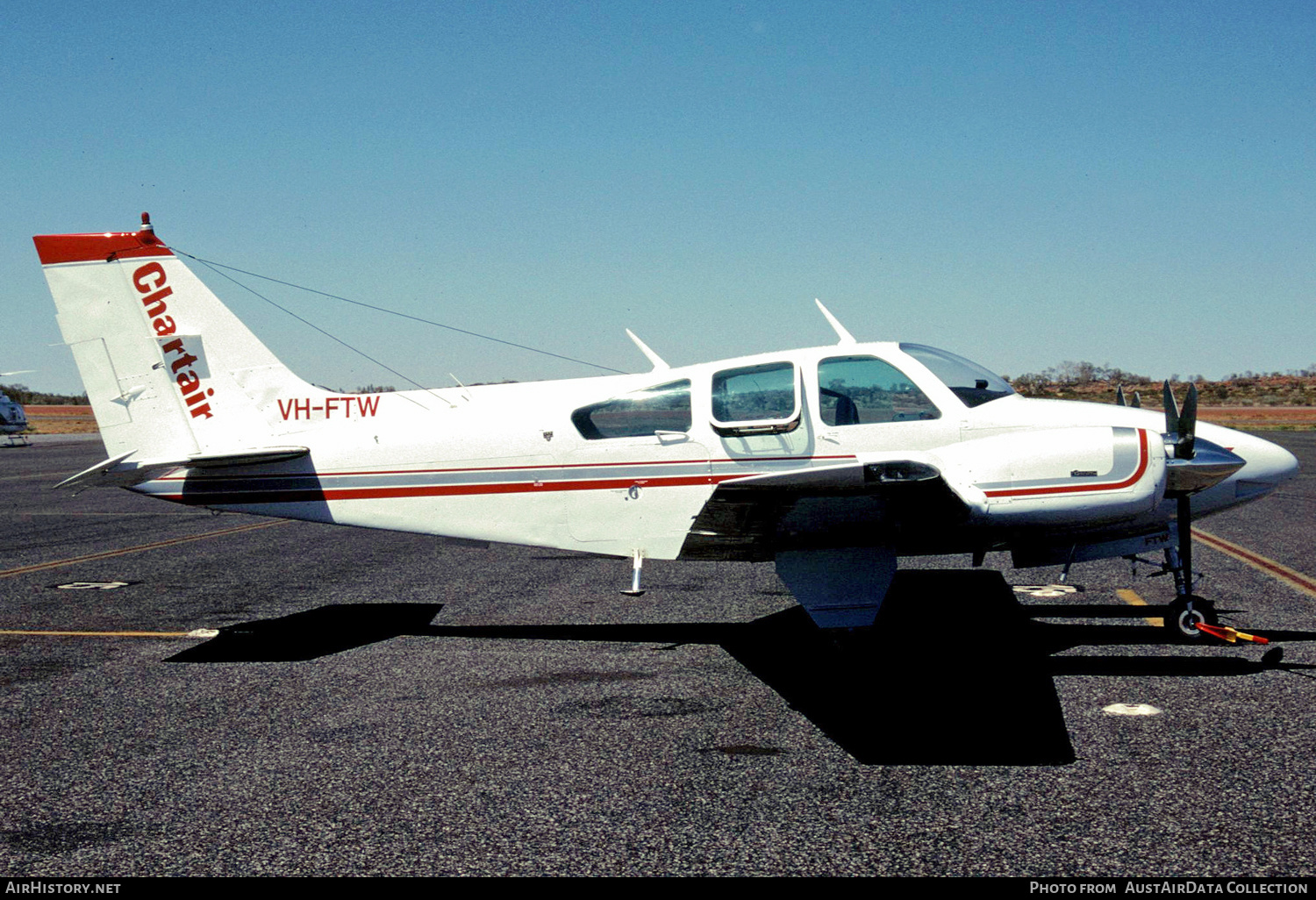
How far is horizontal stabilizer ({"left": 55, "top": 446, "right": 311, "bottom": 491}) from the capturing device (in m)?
8.48

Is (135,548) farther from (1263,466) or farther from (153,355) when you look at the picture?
(1263,466)

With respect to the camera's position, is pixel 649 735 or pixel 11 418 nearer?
pixel 649 735

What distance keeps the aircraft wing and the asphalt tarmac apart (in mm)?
910

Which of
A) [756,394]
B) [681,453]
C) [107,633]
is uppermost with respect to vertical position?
[756,394]

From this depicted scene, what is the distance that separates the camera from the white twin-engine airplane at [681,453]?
271 inches

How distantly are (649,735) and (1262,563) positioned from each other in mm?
9151

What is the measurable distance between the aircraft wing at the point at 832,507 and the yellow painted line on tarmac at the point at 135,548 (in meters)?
8.69

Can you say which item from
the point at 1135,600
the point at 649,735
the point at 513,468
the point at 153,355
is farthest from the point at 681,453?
the point at 153,355

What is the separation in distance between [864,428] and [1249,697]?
312 centimetres

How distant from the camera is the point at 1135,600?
9.48 metres

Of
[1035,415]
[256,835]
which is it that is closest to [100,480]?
[256,835]

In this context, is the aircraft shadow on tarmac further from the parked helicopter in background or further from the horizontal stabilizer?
the parked helicopter in background

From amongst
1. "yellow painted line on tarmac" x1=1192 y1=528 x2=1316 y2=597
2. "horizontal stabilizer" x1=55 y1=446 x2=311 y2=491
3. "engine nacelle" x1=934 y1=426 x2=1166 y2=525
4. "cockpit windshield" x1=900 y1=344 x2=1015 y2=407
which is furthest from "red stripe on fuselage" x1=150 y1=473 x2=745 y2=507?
"yellow painted line on tarmac" x1=1192 y1=528 x2=1316 y2=597

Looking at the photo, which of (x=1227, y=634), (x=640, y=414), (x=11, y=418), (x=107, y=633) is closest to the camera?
(x=1227, y=634)
